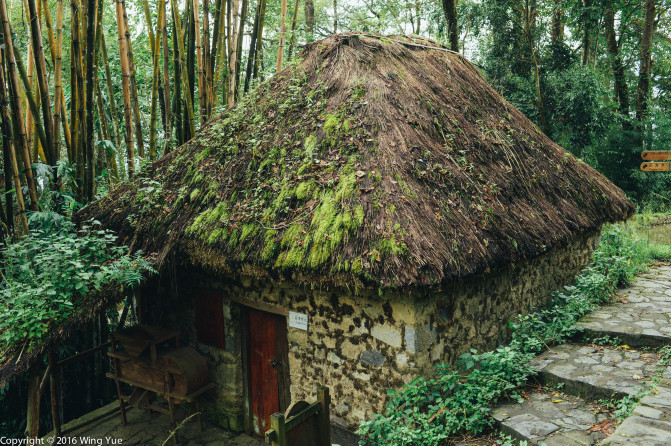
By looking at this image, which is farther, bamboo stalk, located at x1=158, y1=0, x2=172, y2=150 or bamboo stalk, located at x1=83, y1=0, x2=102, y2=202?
bamboo stalk, located at x1=158, y1=0, x2=172, y2=150

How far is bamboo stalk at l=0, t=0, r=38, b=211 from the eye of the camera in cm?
453

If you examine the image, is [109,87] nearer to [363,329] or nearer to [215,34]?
[215,34]

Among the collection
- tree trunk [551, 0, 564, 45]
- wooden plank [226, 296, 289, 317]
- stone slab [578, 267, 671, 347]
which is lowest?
stone slab [578, 267, 671, 347]

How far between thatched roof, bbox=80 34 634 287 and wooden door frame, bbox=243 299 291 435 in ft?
2.54

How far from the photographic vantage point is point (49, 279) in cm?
465

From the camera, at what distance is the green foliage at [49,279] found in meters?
4.39

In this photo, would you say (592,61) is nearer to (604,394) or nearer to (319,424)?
(604,394)

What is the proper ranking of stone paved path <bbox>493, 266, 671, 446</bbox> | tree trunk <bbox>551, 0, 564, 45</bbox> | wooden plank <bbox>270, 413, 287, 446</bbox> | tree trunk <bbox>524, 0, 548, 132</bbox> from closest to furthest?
1. wooden plank <bbox>270, 413, 287, 446</bbox>
2. stone paved path <bbox>493, 266, 671, 446</bbox>
3. tree trunk <bbox>524, 0, 548, 132</bbox>
4. tree trunk <bbox>551, 0, 564, 45</bbox>

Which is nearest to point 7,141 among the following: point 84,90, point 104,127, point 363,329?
point 84,90

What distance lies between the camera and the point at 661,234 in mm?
10109

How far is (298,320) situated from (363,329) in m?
0.81

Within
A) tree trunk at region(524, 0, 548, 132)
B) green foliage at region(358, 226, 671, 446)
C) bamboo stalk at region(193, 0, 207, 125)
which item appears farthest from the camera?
tree trunk at region(524, 0, 548, 132)

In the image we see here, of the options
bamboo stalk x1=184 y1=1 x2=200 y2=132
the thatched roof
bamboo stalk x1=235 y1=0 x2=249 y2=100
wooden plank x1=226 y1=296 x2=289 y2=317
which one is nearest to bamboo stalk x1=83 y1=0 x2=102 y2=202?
the thatched roof

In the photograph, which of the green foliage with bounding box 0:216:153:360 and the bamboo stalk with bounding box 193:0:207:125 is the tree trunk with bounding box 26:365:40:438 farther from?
the bamboo stalk with bounding box 193:0:207:125
